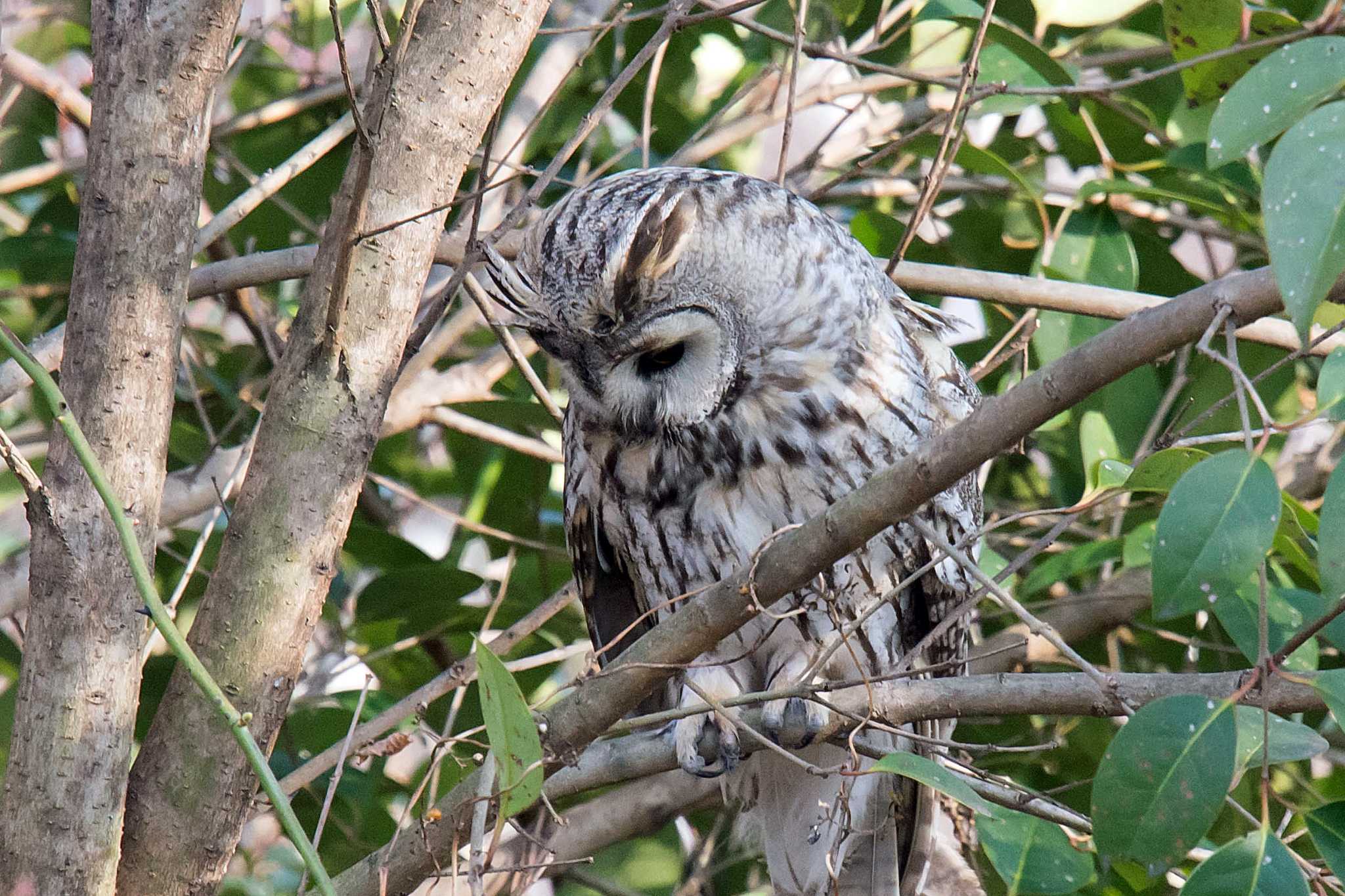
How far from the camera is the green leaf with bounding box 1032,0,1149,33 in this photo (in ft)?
7.18

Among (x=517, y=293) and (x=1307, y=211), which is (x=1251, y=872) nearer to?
(x=1307, y=211)

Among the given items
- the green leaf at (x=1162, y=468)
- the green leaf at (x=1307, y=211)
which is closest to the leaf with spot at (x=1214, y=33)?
the green leaf at (x=1162, y=468)

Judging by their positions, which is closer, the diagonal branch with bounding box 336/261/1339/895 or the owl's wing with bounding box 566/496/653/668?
the diagonal branch with bounding box 336/261/1339/895

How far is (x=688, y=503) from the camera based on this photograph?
5.79ft

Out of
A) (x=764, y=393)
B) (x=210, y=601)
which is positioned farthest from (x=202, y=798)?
(x=764, y=393)

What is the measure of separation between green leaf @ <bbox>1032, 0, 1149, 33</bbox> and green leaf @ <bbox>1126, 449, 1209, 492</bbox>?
4.05 feet

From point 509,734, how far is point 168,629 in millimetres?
271

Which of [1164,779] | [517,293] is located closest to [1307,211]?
[1164,779]

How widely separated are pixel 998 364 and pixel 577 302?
791mm

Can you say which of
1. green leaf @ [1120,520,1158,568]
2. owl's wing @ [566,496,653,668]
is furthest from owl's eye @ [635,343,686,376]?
green leaf @ [1120,520,1158,568]

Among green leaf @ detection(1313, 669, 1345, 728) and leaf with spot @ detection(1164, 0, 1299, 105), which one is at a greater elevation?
leaf with spot @ detection(1164, 0, 1299, 105)

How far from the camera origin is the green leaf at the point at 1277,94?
2.89 feet

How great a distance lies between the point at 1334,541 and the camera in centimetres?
85

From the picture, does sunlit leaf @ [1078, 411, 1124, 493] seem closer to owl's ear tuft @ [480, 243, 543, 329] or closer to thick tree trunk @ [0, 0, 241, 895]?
owl's ear tuft @ [480, 243, 543, 329]
